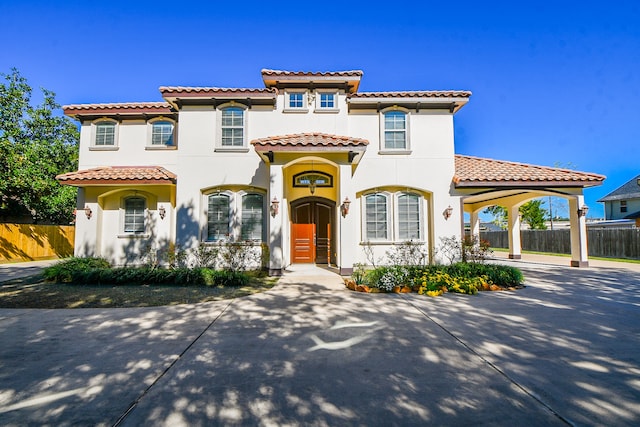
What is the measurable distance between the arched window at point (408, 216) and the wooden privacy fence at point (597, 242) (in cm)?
1281

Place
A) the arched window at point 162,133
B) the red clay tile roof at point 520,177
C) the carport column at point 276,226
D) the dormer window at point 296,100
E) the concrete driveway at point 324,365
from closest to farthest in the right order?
the concrete driveway at point 324,365 < the carport column at point 276,226 < the red clay tile roof at point 520,177 < the dormer window at point 296,100 < the arched window at point 162,133

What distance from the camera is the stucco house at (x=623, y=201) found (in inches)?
1198

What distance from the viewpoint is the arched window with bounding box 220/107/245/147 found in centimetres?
1169

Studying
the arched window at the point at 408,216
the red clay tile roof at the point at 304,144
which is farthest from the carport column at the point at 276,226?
the arched window at the point at 408,216

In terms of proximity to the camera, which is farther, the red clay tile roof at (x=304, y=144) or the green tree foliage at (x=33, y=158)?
the green tree foliage at (x=33, y=158)

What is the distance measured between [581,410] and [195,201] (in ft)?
37.8

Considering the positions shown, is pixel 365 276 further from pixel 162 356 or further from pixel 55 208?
pixel 55 208

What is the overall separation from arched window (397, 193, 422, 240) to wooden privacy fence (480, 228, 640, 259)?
12.8 metres

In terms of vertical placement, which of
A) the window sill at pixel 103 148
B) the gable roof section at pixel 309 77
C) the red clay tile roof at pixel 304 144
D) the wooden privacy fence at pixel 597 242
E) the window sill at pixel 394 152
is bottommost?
the wooden privacy fence at pixel 597 242

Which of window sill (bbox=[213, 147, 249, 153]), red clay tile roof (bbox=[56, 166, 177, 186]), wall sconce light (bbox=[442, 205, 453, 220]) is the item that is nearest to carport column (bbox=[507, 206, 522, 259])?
wall sconce light (bbox=[442, 205, 453, 220])

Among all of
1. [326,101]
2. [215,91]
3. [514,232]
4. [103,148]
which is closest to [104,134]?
[103,148]

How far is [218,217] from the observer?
11570mm

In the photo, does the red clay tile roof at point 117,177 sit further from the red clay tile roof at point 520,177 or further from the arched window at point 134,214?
the red clay tile roof at point 520,177

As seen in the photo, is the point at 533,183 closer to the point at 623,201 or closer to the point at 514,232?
the point at 514,232
